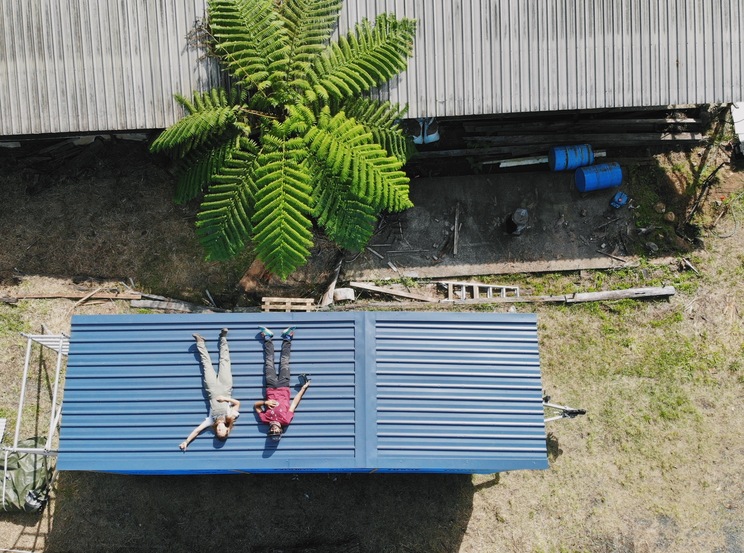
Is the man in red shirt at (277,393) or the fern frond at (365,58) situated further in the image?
the fern frond at (365,58)

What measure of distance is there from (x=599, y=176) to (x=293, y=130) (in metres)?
5.38

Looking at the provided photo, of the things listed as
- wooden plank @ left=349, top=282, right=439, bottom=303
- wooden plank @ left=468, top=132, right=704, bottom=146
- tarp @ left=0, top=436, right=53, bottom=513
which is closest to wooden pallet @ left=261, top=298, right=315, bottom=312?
wooden plank @ left=349, top=282, right=439, bottom=303

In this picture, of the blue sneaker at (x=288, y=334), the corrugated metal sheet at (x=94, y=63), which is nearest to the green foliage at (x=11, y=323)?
the corrugated metal sheet at (x=94, y=63)

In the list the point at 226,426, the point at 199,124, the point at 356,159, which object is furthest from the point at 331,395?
the point at 199,124

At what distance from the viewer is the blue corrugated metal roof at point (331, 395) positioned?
27.9 ft

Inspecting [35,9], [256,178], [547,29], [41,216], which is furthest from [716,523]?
[35,9]

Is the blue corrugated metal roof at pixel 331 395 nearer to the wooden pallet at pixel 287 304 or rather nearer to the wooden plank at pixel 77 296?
the wooden pallet at pixel 287 304

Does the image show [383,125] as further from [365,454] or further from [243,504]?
[243,504]

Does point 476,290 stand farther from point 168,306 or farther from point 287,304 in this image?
point 168,306

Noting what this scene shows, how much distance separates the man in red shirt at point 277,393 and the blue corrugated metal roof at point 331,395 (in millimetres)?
134

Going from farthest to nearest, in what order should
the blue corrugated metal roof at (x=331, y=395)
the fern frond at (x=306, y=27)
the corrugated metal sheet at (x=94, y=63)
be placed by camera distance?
the corrugated metal sheet at (x=94, y=63), the fern frond at (x=306, y=27), the blue corrugated metal roof at (x=331, y=395)

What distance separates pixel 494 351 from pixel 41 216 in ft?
27.3

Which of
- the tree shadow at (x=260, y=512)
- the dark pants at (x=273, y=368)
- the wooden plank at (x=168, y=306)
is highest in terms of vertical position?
the wooden plank at (x=168, y=306)

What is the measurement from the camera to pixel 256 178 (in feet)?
31.9
